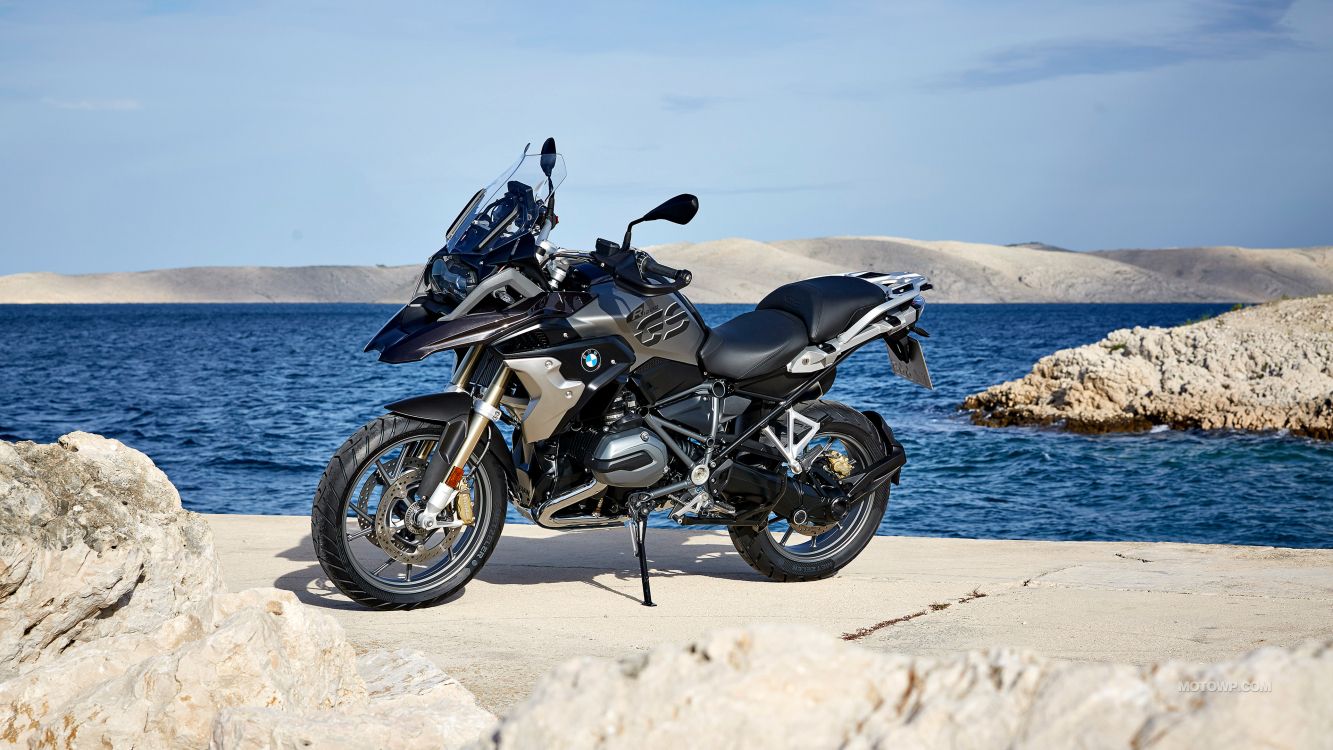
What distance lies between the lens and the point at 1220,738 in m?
1.67

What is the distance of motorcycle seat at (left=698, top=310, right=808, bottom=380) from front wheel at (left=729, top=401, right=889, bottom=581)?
1.44ft

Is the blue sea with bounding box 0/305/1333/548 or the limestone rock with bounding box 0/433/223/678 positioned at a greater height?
the limestone rock with bounding box 0/433/223/678

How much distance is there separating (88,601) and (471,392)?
6.64 ft

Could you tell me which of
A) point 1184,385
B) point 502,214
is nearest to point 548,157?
point 502,214

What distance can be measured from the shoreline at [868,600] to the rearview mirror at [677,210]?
184cm

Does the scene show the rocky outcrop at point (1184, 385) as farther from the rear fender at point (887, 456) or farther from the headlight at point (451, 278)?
the headlight at point (451, 278)

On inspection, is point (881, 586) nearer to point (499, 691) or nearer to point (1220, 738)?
point (499, 691)

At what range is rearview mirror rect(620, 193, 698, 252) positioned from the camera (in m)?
5.07

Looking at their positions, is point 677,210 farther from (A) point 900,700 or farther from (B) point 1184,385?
(B) point 1184,385

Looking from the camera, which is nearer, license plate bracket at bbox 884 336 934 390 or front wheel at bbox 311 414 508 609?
front wheel at bbox 311 414 508 609

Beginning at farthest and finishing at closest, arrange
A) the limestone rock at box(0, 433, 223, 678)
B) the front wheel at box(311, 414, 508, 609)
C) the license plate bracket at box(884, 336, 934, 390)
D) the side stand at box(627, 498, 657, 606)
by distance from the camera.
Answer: the license plate bracket at box(884, 336, 934, 390), the side stand at box(627, 498, 657, 606), the front wheel at box(311, 414, 508, 609), the limestone rock at box(0, 433, 223, 678)

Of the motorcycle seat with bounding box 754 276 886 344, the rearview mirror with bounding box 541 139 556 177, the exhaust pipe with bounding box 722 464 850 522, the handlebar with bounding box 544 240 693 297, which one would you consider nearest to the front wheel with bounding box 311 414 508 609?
the handlebar with bounding box 544 240 693 297

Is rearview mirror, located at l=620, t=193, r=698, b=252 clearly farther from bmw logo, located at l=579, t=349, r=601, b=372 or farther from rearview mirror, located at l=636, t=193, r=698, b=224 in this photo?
bmw logo, located at l=579, t=349, r=601, b=372

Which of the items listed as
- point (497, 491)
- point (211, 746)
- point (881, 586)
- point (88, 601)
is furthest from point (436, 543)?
point (211, 746)
